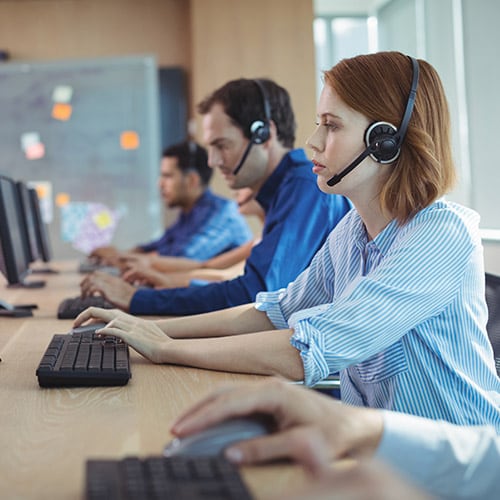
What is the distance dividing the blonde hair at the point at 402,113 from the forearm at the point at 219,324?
1.37ft

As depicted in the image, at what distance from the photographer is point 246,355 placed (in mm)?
1356

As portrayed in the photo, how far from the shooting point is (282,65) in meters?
5.26

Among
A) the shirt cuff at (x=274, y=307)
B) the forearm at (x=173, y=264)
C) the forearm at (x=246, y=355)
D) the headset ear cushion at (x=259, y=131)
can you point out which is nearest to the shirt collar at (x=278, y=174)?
the headset ear cushion at (x=259, y=131)

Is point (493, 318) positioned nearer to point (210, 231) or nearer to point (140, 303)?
point (140, 303)

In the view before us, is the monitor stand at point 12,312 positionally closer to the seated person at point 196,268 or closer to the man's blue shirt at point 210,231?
the seated person at point 196,268

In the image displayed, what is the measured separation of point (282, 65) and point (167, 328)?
3900 mm

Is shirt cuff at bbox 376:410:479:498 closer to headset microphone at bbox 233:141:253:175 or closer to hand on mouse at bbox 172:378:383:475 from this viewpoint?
hand on mouse at bbox 172:378:383:475

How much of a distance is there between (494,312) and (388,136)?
455mm

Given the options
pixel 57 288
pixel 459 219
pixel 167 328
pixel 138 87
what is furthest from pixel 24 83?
pixel 459 219

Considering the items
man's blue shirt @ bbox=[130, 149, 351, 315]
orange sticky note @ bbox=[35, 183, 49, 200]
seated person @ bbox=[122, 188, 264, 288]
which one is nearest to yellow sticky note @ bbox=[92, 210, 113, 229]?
orange sticky note @ bbox=[35, 183, 49, 200]

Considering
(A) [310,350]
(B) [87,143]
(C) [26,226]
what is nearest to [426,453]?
(A) [310,350]

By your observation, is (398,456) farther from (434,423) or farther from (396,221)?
(396,221)

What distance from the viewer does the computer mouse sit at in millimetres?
778

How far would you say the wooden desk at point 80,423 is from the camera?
2.54ft
